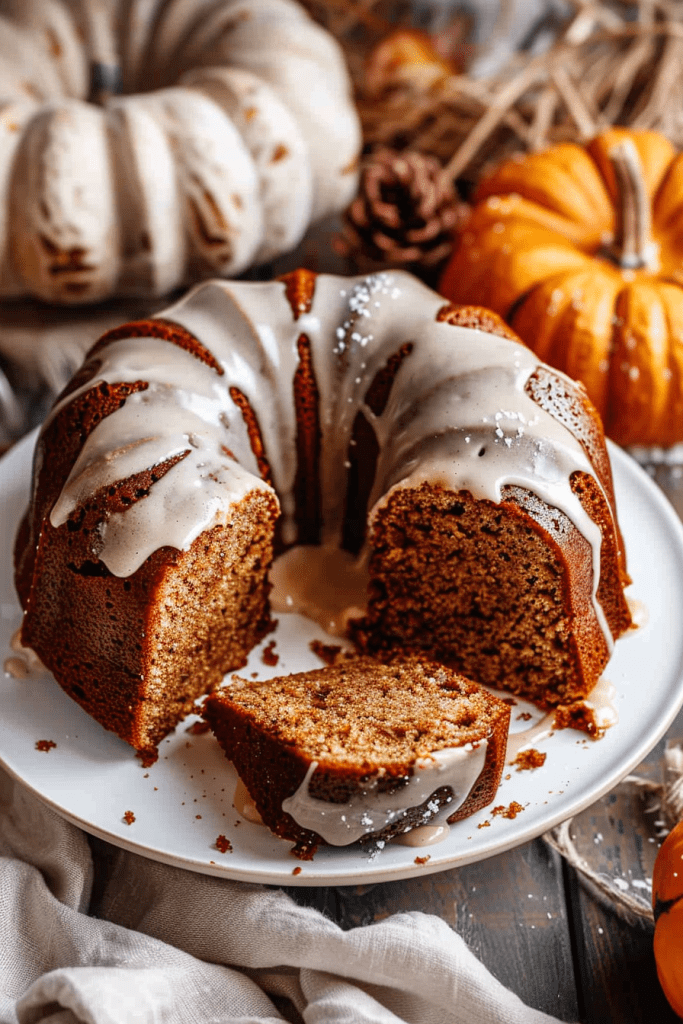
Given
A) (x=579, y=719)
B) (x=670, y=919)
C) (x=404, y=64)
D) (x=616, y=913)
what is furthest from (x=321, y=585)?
(x=404, y=64)

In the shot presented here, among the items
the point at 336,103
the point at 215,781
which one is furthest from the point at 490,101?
the point at 215,781

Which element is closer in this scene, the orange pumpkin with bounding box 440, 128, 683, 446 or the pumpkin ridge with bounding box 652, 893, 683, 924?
the pumpkin ridge with bounding box 652, 893, 683, 924

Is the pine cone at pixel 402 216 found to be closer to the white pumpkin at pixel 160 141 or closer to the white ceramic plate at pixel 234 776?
the white pumpkin at pixel 160 141

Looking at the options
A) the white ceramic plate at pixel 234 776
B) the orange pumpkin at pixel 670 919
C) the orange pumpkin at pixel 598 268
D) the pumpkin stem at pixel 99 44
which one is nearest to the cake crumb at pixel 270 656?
the white ceramic plate at pixel 234 776

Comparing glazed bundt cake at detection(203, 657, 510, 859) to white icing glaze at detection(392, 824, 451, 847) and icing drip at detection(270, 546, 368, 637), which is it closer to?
white icing glaze at detection(392, 824, 451, 847)

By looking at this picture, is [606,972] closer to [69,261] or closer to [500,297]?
[500,297]

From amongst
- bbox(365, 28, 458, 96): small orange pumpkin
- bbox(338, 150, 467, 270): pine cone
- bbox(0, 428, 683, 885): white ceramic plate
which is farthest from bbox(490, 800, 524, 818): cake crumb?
bbox(365, 28, 458, 96): small orange pumpkin

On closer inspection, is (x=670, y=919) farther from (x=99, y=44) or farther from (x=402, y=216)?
(x=99, y=44)
